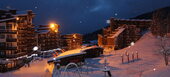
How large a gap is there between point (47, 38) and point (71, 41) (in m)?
10.6

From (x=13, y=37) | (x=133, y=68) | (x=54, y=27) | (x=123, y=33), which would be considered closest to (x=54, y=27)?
(x=54, y=27)

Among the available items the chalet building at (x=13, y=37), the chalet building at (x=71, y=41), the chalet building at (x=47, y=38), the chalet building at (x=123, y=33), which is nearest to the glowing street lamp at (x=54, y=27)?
the chalet building at (x=47, y=38)

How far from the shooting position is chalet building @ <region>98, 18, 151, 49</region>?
40.2 m

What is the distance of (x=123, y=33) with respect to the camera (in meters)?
41.5

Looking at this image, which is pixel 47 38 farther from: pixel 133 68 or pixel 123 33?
pixel 133 68

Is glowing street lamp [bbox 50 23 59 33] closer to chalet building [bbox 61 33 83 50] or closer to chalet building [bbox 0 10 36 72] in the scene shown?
chalet building [bbox 61 33 83 50]

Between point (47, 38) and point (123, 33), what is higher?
point (123, 33)

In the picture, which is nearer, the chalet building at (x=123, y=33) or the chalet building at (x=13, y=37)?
the chalet building at (x=123, y=33)

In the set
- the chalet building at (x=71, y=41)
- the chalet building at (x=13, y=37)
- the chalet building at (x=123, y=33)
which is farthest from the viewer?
the chalet building at (x=71, y=41)

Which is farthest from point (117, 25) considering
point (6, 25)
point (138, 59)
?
point (6, 25)

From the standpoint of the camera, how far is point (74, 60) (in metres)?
23.0

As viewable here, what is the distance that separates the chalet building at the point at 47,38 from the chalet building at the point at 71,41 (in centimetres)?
340

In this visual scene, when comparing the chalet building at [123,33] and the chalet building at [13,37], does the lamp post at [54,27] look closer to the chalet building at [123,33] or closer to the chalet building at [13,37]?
the chalet building at [13,37]

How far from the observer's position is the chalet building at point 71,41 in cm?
6342
